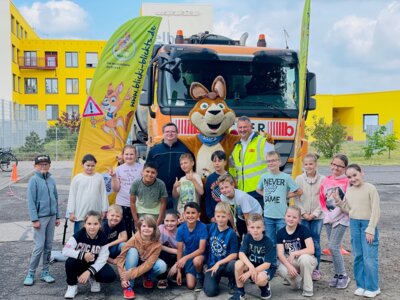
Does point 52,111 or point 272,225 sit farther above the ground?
point 52,111

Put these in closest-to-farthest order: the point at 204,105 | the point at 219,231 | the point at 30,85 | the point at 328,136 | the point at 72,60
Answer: the point at 219,231
the point at 204,105
the point at 328,136
the point at 30,85
the point at 72,60

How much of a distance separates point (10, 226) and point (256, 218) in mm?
5570

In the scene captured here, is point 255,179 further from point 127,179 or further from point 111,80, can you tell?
point 111,80

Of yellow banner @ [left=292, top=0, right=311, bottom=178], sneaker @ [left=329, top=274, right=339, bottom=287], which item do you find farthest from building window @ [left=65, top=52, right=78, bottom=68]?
sneaker @ [left=329, top=274, right=339, bottom=287]

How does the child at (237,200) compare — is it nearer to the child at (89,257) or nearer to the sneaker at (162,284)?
the sneaker at (162,284)

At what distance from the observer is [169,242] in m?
5.89

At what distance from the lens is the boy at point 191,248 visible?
5.58 m

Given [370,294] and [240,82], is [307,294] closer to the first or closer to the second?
[370,294]

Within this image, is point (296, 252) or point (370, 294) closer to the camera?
point (370, 294)

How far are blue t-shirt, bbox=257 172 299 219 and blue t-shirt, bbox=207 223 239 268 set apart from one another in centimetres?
67

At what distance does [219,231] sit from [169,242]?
2.27 ft

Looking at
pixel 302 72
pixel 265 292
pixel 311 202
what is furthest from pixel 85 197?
pixel 302 72

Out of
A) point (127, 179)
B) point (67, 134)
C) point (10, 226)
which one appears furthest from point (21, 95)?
point (127, 179)

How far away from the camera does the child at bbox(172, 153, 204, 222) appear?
6.10 m
